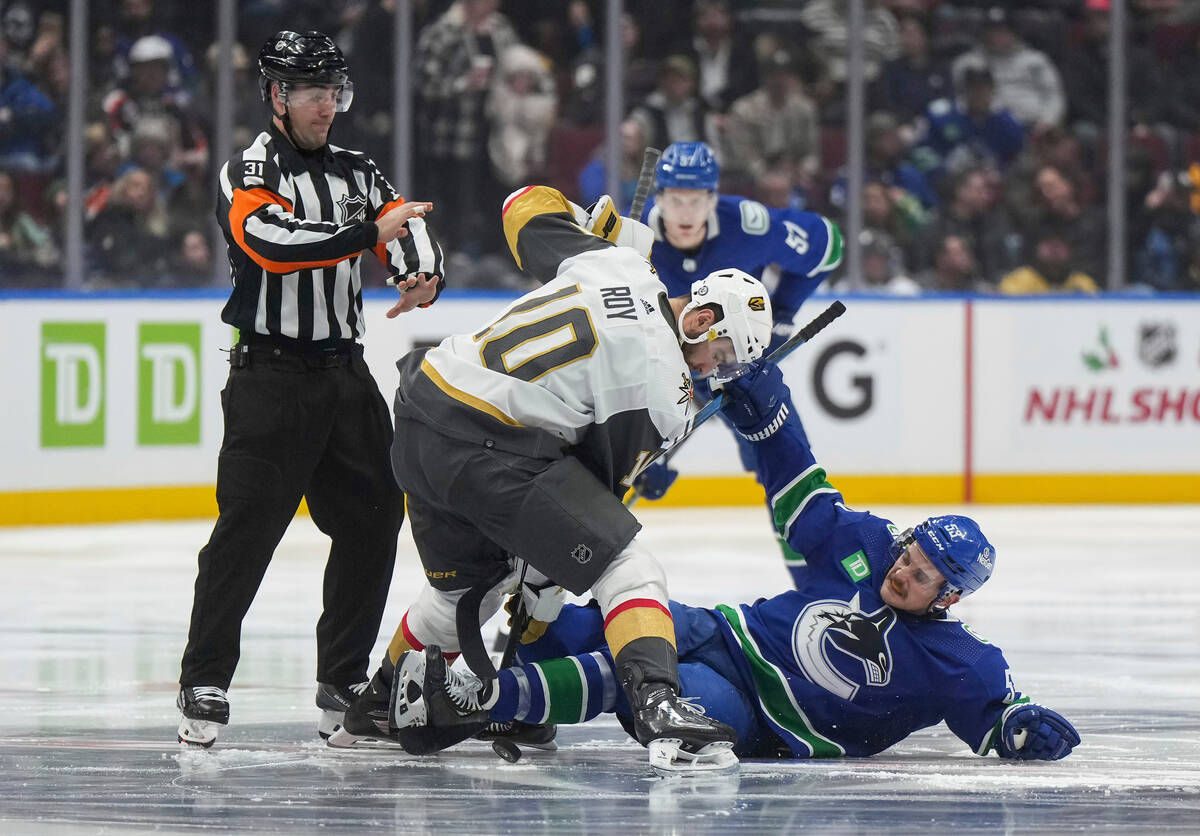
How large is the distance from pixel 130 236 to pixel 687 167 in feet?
12.6

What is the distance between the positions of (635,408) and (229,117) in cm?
563

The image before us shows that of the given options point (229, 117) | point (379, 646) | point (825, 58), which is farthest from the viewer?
point (825, 58)

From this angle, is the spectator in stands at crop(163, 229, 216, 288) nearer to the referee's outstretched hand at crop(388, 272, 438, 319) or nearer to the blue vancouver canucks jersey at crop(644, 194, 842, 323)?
the blue vancouver canucks jersey at crop(644, 194, 842, 323)

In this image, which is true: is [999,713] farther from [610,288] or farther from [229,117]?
[229,117]

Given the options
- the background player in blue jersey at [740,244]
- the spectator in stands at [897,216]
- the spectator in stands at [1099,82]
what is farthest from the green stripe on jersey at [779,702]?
the spectator in stands at [1099,82]

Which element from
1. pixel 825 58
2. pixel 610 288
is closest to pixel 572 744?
pixel 610 288

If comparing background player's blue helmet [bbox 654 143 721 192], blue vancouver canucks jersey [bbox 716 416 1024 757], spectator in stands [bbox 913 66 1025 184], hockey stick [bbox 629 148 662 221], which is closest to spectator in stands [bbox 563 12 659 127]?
spectator in stands [bbox 913 66 1025 184]

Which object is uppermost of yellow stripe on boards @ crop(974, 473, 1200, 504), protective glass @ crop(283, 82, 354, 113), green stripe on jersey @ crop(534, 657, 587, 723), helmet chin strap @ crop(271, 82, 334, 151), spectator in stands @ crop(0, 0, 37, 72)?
spectator in stands @ crop(0, 0, 37, 72)

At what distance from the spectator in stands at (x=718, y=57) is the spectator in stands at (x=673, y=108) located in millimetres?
67

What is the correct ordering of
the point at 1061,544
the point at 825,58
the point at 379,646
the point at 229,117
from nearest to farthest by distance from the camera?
the point at 379,646 → the point at 1061,544 → the point at 229,117 → the point at 825,58

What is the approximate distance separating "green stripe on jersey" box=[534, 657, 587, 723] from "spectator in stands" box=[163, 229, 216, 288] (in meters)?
5.39

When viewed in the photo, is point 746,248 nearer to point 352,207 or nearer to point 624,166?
point 352,207

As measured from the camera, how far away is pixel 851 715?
153 inches

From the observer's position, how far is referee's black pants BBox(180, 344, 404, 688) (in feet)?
13.3
